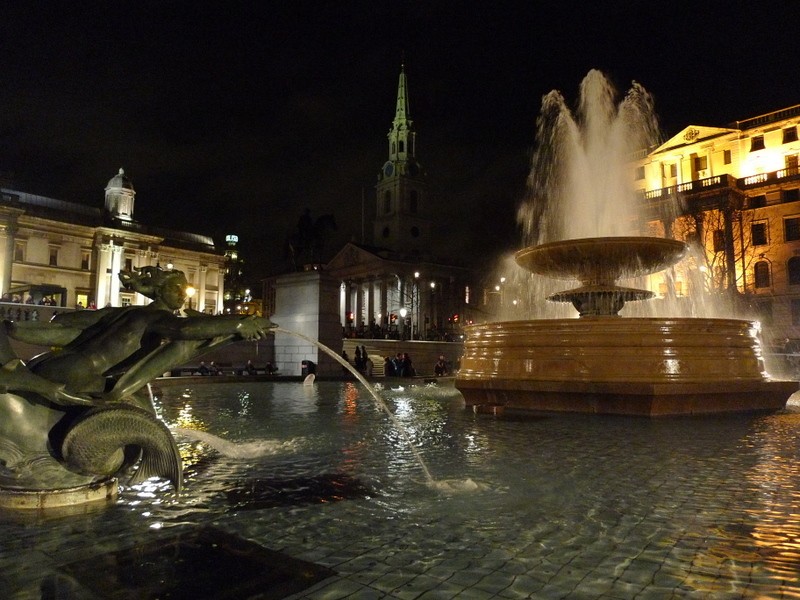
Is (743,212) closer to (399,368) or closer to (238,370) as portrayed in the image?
(399,368)

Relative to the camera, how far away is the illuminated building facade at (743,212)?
45781 millimetres

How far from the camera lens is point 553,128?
22.2 meters

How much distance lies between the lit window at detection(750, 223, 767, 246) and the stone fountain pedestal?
45586 mm

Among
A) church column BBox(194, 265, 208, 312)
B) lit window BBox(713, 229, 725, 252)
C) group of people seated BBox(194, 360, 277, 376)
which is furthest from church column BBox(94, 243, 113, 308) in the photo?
lit window BBox(713, 229, 725, 252)

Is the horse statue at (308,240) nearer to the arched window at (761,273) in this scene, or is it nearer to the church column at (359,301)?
the arched window at (761,273)

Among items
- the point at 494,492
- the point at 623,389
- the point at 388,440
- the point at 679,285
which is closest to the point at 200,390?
the point at 388,440

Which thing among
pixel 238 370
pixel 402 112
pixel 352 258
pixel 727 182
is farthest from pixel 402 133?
pixel 238 370

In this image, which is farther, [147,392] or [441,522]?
[147,392]

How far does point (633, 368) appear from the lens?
30.3 feet

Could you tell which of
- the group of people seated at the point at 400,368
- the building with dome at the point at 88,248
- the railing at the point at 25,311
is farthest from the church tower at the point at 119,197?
the group of people seated at the point at 400,368

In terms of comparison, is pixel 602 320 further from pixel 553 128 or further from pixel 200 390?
pixel 553 128

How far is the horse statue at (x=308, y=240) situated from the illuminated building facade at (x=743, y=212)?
28.4 m

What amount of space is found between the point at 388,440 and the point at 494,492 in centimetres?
261

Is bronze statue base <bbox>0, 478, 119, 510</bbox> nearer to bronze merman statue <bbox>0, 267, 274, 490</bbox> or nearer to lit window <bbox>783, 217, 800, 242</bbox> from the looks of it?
bronze merman statue <bbox>0, 267, 274, 490</bbox>
